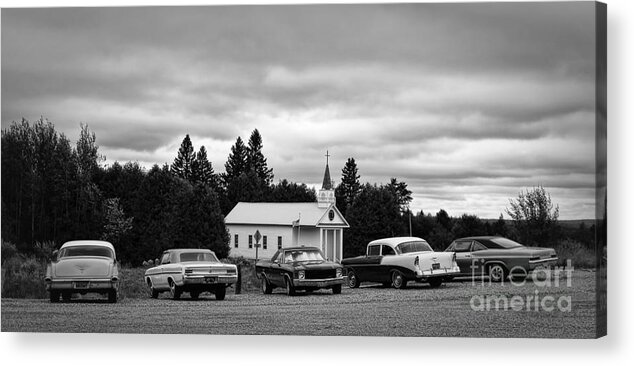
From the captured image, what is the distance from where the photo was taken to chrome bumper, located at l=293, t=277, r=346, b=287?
23.1m

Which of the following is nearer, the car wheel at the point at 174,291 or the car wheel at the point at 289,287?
the car wheel at the point at 174,291

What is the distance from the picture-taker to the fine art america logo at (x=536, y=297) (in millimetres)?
19516

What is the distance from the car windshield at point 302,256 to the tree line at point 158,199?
2.29 feet

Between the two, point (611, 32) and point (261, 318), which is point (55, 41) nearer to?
point (261, 318)

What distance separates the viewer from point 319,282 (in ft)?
75.8

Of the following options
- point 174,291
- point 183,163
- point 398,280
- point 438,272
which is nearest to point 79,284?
point 174,291

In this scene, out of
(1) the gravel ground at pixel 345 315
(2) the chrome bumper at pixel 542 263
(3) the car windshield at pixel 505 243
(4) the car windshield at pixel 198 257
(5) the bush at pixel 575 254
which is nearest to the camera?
(5) the bush at pixel 575 254

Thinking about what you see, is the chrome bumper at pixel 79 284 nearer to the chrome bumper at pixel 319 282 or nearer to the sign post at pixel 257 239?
the sign post at pixel 257 239

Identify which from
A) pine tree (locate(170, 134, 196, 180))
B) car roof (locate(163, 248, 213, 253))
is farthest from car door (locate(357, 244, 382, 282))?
pine tree (locate(170, 134, 196, 180))

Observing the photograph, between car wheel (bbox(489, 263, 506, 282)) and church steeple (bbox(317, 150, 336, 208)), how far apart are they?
365 cm

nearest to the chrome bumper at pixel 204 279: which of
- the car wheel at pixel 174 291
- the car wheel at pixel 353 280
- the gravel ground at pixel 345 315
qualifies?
Result: the car wheel at pixel 174 291

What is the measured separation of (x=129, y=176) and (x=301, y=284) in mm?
4477

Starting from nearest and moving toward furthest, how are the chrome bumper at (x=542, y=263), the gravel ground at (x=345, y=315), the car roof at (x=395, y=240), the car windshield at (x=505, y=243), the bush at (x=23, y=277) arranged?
1. the gravel ground at (x=345, y=315)
2. the chrome bumper at (x=542, y=263)
3. the bush at (x=23, y=277)
4. the car windshield at (x=505, y=243)
5. the car roof at (x=395, y=240)

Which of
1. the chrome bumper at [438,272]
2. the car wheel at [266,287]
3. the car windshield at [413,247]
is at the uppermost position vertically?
the car windshield at [413,247]
